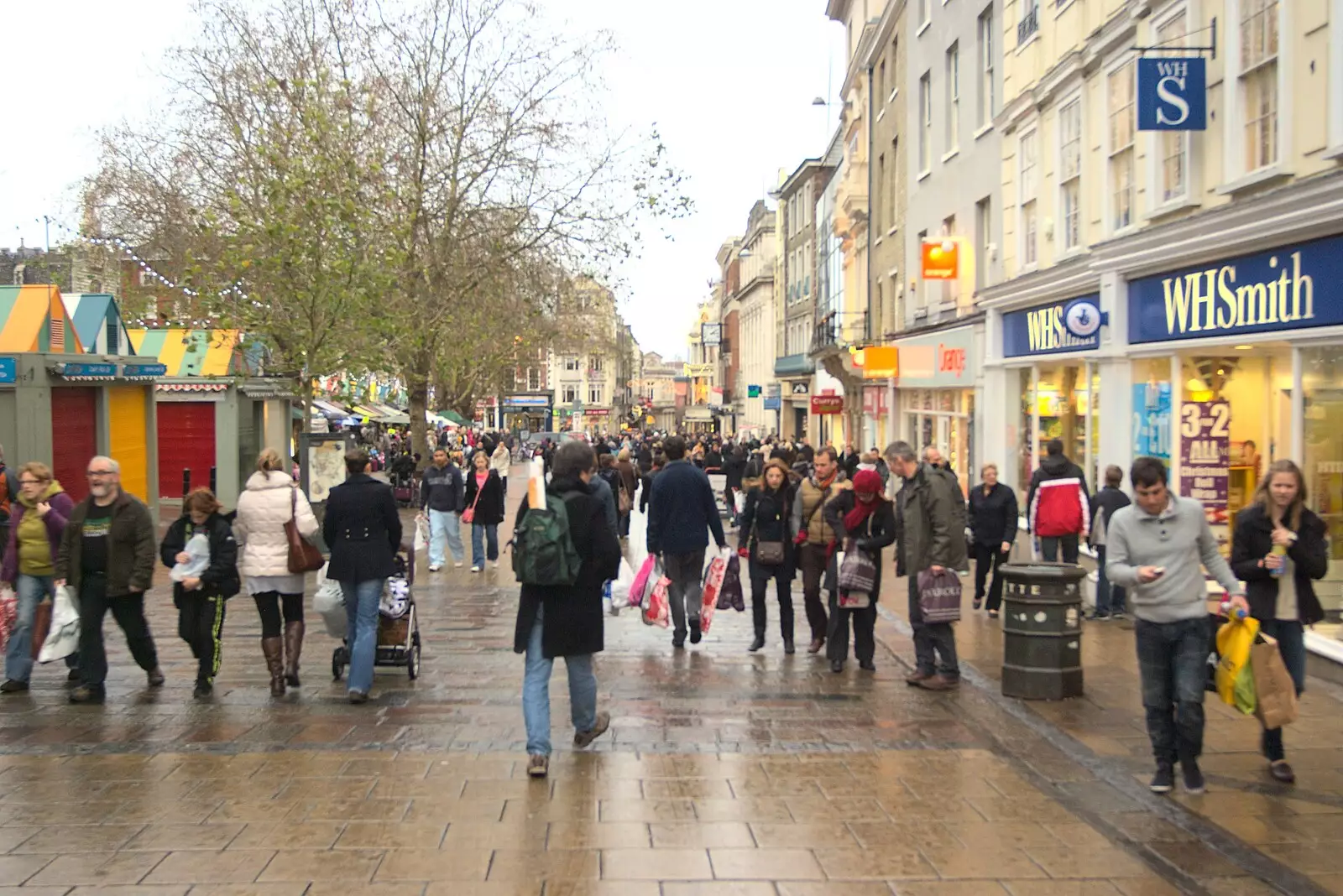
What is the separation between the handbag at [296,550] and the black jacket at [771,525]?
140 inches

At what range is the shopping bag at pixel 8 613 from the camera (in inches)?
354

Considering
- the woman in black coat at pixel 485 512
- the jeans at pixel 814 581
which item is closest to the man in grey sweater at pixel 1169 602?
the jeans at pixel 814 581

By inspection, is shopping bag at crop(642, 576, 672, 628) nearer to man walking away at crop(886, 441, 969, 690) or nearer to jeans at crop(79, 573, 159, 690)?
man walking away at crop(886, 441, 969, 690)

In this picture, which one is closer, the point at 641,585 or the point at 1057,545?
the point at 641,585

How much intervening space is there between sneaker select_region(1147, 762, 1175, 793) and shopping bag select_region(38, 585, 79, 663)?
22.1 feet

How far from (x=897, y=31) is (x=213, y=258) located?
49.2ft

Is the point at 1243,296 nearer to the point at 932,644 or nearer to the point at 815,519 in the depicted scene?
Answer: the point at 815,519

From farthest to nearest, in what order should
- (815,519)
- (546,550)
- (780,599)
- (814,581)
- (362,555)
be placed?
(780,599) → (814,581) → (815,519) → (362,555) → (546,550)

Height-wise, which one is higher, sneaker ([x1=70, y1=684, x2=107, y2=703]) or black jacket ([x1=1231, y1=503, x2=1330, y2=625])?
black jacket ([x1=1231, y1=503, x2=1330, y2=625])

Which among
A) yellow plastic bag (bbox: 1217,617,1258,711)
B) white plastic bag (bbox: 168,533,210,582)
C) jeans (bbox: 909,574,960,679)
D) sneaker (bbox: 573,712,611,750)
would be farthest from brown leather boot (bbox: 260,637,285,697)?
yellow plastic bag (bbox: 1217,617,1258,711)

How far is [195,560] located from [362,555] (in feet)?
3.82

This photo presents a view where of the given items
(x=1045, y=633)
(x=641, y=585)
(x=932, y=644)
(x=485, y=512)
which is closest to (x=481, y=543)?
(x=485, y=512)

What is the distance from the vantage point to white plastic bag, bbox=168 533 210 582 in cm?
870

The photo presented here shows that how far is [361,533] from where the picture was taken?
8609 mm
